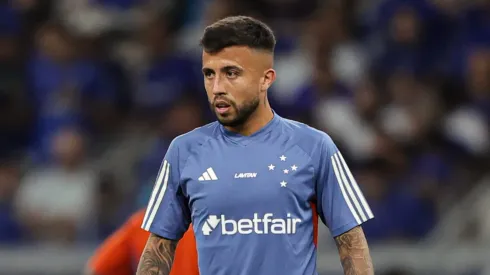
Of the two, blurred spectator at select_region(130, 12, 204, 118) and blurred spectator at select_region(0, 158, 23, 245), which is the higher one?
blurred spectator at select_region(130, 12, 204, 118)

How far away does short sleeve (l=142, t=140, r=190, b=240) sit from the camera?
14.1 ft

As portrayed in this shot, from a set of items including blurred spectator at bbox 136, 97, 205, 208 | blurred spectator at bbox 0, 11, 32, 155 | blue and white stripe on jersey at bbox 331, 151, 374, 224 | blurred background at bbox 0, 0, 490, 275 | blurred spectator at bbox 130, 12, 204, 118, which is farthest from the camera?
blurred spectator at bbox 0, 11, 32, 155

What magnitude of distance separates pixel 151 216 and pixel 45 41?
6565mm

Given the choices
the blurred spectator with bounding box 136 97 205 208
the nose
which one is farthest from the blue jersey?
the blurred spectator with bounding box 136 97 205 208

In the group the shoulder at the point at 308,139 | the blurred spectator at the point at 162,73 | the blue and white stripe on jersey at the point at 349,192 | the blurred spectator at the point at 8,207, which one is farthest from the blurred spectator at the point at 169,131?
the blue and white stripe on jersey at the point at 349,192

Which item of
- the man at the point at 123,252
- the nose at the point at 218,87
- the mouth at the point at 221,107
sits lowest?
the man at the point at 123,252

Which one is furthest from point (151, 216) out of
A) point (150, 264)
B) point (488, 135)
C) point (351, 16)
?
point (351, 16)

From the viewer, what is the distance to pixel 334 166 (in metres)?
4.21

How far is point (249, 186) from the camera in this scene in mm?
4156

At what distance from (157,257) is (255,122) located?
63cm

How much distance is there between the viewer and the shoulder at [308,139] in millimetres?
4230

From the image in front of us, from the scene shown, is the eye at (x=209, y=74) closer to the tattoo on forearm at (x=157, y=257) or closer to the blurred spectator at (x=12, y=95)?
the tattoo on forearm at (x=157, y=257)

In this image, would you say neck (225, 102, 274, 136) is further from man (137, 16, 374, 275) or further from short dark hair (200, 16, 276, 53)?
short dark hair (200, 16, 276, 53)

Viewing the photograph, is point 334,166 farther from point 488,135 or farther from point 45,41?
point 45,41
